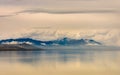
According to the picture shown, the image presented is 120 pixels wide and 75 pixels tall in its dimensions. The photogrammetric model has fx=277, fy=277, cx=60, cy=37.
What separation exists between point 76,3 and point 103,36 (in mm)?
295

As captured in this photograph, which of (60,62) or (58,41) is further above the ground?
(58,41)

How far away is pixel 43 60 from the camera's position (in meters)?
2.13

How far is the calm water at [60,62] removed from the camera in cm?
191

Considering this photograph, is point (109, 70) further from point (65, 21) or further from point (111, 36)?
point (65, 21)

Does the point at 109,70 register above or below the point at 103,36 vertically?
below

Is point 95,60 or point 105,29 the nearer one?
point 105,29

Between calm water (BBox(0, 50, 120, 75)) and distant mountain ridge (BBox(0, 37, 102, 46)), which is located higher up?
distant mountain ridge (BBox(0, 37, 102, 46))

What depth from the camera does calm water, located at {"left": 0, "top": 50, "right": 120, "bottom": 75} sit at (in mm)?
1910

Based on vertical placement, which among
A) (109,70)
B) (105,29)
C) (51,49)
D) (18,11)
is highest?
(18,11)

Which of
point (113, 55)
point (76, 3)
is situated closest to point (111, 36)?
point (113, 55)

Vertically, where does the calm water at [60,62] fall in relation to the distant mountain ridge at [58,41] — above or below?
below

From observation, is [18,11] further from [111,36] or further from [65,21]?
[111,36]

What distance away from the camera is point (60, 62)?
6.74 ft

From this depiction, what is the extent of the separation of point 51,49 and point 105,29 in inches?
16.2
